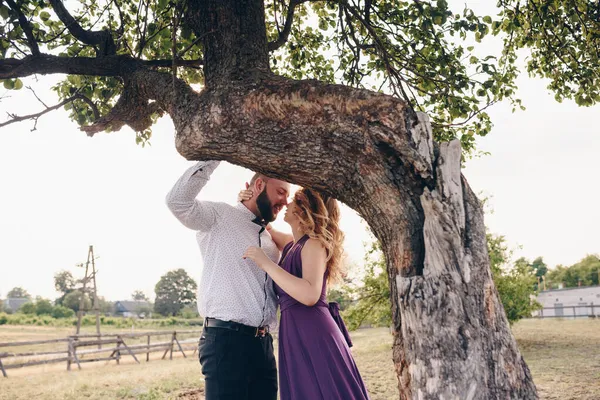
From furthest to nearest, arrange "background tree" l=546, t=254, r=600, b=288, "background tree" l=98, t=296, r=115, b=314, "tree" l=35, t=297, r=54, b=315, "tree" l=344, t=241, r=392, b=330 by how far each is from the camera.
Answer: "background tree" l=546, t=254, r=600, b=288
"background tree" l=98, t=296, r=115, b=314
"tree" l=35, t=297, r=54, b=315
"tree" l=344, t=241, r=392, b=330

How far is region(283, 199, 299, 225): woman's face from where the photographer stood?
402cm

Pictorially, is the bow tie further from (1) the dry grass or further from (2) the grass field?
(1) the dry grass

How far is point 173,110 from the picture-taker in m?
4.25

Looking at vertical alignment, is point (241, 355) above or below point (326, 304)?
below

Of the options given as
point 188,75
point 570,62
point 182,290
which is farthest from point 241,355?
point 182,290

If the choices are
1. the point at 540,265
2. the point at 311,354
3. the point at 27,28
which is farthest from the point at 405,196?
the point at 540,265

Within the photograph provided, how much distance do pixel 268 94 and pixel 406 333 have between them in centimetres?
182

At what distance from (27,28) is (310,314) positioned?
4.19m

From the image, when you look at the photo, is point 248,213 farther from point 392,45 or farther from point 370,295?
point 370,295

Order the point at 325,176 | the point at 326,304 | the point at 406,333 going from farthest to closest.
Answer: the point at 326,304, the point at 325,176, the point at 406,333

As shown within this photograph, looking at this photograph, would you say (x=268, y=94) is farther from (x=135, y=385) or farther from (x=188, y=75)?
(x=135, y=385)

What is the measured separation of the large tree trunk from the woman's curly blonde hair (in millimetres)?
405

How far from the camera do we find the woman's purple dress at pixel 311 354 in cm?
364

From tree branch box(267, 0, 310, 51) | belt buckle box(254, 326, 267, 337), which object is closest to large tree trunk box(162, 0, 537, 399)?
belt buckle box(254, 326, 267, 337)
